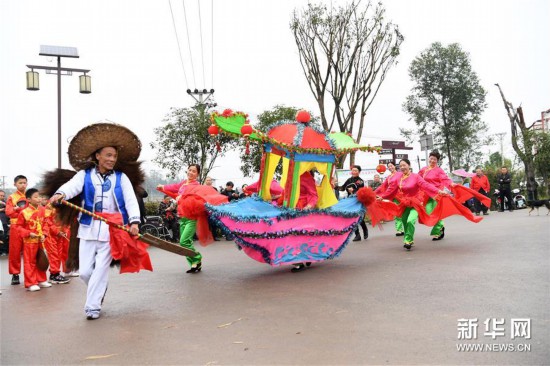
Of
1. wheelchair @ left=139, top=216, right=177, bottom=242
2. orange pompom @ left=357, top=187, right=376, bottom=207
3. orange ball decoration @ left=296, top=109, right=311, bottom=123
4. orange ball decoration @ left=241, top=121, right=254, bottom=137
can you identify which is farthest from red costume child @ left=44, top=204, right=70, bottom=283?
wheelchair @ left=139, top=216, right=177, bottom=242

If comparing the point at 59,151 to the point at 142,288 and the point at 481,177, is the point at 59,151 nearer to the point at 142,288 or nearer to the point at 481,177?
the point at 142,288

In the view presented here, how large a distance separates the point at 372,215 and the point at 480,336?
459cm

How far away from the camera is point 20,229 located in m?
7.58

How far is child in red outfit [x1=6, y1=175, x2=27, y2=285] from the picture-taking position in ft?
25.2

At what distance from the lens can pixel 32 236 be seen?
748 cm

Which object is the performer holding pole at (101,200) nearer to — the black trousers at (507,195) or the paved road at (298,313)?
the paved road at (298,313)

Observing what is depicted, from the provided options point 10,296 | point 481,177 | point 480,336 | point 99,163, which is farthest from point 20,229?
point 481,177

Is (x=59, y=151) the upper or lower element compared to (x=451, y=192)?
upper

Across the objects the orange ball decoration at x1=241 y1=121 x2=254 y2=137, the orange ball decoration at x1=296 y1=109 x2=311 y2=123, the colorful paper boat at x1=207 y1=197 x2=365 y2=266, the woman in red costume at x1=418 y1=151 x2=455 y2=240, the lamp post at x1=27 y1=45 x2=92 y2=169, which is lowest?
the colorful paper boat at x1=207 y1=197 x2=365 y2=266

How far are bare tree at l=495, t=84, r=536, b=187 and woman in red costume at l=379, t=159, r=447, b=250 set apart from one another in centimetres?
1772

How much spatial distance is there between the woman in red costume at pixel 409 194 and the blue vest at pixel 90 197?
17.5 ft

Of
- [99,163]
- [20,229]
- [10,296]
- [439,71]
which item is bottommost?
[10,296]

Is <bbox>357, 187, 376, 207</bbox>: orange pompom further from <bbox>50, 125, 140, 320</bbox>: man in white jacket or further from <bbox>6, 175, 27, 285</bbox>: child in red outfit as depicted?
<bbox>6, 175, 27, 285</bbox>: child in red outfit

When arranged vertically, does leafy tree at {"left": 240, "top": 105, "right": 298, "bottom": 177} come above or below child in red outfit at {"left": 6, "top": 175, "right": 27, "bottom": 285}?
above
